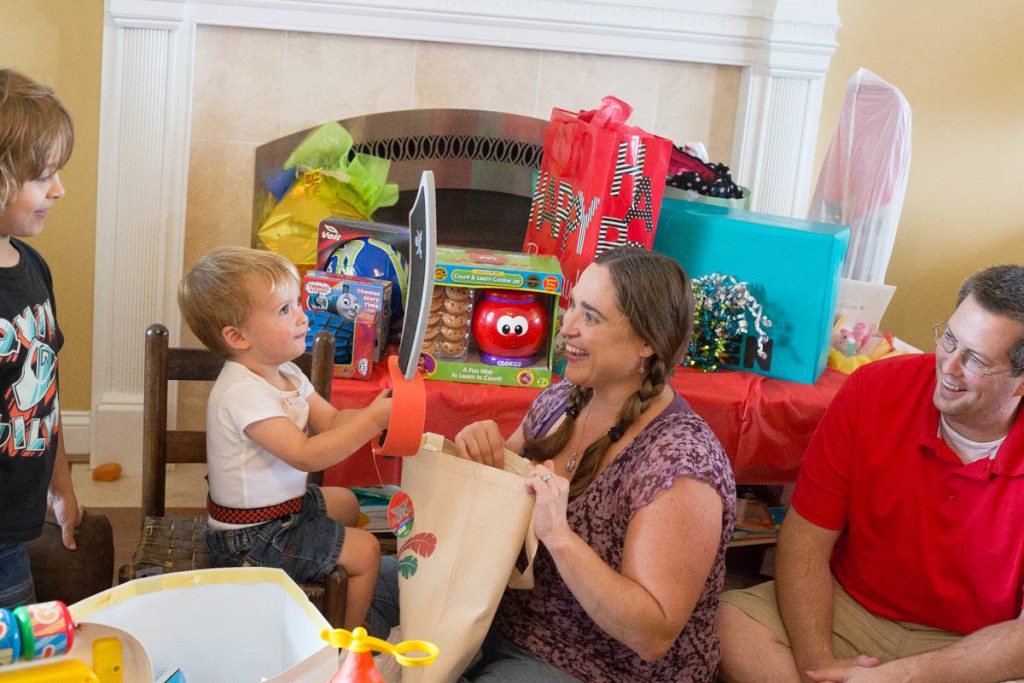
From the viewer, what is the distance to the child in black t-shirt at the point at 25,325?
1331 mm

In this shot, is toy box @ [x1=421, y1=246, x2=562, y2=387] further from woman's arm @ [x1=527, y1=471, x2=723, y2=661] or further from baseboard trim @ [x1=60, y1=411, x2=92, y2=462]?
baseboard trim @ [x1=60, y1=411, x2=92, y2=462]

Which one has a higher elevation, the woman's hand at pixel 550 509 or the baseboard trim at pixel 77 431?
the woman's hand at pixel 550 509

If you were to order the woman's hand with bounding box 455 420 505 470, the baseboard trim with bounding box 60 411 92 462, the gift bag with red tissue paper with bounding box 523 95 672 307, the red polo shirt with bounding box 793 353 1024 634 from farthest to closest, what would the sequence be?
the baseboard trim with bounding box 60 411 92 462 < the gift bag with red tissue paper with bounding box 523 95 672 307 < the red polo shirt with bounding box 793 353 1024 634 < the woman's hand with bounding box 455 420 505 470

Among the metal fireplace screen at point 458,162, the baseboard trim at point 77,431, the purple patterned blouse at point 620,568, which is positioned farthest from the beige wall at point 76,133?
the purple patterned blouse at point 620,568

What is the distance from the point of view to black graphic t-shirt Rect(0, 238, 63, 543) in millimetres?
1387

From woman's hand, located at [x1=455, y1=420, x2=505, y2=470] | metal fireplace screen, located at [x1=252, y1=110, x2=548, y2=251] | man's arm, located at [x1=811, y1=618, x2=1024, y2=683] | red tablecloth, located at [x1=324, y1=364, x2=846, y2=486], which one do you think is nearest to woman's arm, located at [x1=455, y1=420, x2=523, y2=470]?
woman's hand, located at [x1=455, y1=420, x2=505, y2=470]

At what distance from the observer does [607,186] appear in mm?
2176

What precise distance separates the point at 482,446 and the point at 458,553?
0.20 meters

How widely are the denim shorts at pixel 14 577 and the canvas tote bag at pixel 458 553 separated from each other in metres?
0.51

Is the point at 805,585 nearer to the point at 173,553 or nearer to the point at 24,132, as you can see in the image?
the point at 173,553

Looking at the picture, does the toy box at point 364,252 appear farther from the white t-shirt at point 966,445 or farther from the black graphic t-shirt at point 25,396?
the white t-shirt at point 966,445

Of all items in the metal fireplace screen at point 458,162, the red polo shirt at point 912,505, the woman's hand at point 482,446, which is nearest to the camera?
the woman's hand at point 482,446

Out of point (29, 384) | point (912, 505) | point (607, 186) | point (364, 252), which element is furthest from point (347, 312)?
point (912, 505)

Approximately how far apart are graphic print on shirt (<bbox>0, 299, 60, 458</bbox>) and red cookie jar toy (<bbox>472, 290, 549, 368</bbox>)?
0.86m
